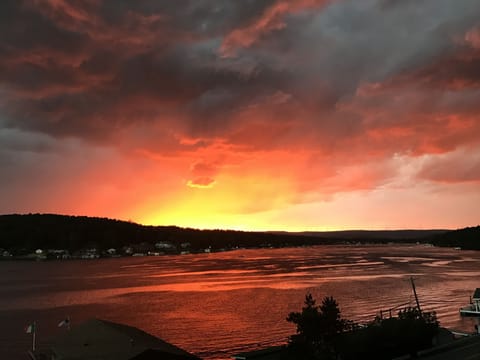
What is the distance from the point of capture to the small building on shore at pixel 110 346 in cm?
2359

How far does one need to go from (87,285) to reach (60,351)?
87.4 m

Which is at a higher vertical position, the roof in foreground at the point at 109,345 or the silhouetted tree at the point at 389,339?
the roof in foreground at the point at 109,345

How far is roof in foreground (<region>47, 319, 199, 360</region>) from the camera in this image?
2361 cm

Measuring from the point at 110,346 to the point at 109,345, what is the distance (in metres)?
0.12

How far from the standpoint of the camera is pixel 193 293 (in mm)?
89188

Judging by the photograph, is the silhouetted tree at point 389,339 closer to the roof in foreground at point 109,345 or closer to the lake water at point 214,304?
the roof in foreground at point 109,345

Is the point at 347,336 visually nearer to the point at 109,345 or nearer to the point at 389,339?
the point at 389,339

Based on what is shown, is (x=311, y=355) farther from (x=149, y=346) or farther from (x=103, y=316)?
(x=103, y=316)

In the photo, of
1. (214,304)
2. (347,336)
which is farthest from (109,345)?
(214,304)

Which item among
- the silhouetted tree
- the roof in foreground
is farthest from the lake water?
the roof in foreground

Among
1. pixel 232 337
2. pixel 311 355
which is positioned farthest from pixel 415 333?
pixel 232 337

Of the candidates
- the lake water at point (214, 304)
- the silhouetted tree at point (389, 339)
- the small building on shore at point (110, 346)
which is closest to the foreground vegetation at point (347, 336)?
the silhouetted tree at point (389, 339)

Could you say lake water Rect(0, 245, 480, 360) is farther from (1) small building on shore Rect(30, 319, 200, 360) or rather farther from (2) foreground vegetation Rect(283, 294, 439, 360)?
(1) small building on shore Rect(30, 319, 200, 360)

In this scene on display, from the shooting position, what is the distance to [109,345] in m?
24.8
